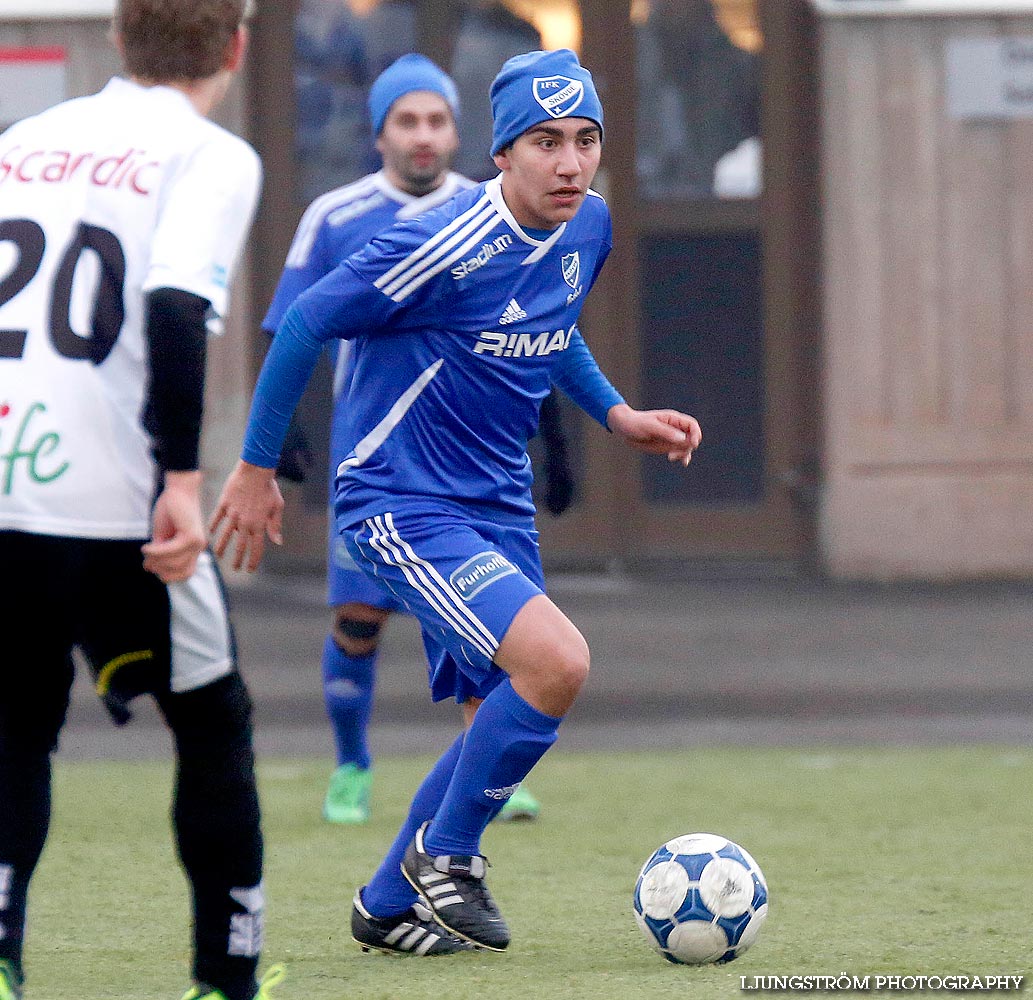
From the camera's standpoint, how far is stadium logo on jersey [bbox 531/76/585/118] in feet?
13.3

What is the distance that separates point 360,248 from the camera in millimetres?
5812

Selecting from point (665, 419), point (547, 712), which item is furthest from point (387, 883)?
A: point (665, 419)

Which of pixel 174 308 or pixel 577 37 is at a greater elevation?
pixel 577 37

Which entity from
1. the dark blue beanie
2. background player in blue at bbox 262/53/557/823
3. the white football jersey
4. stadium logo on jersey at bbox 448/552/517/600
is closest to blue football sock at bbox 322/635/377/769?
background player in blue at bbox 262/53/557/823

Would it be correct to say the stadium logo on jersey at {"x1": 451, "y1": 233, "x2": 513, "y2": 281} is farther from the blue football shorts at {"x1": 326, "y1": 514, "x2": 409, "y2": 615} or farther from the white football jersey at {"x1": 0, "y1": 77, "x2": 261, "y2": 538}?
the blue football shorts at {"x1": 326, "y1": 514, "x2": 409, "y2": 615}

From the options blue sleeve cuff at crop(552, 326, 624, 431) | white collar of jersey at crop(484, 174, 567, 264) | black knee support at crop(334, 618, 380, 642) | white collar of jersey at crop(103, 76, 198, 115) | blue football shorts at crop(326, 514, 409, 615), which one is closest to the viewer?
white collar of jersey at crop(103, 76, 198, 115)

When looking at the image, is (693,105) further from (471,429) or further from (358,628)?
(471,429)

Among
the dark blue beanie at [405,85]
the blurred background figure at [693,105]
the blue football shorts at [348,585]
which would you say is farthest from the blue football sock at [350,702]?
the blurred background figure at [693,105]

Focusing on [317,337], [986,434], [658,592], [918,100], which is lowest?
[658,592]

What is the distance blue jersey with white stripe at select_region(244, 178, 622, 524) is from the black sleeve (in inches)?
35.2

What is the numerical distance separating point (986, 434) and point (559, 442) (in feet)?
18.7

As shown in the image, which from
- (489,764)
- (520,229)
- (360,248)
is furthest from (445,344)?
(360,248)

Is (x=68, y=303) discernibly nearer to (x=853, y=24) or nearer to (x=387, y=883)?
(x=387, y=883)

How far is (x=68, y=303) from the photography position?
307cm
